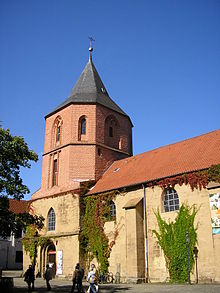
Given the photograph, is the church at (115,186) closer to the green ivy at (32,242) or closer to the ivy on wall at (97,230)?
the ivy on wall at (97,230)

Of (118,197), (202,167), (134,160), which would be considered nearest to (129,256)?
(118,197)

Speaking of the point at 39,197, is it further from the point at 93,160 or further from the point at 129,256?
the point at 129,256

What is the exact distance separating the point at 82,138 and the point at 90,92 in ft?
16.7

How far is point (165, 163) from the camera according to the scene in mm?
22719

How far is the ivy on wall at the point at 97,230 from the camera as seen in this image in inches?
884

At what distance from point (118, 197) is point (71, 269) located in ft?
20.6

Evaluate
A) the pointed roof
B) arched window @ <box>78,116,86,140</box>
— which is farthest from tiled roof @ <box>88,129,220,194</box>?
the pointed roof

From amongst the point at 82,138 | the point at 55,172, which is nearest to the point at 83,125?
the point at 82,138

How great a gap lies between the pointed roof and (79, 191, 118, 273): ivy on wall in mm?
9641

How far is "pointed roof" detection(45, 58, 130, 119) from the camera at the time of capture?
29.9 m

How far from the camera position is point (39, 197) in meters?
28.8

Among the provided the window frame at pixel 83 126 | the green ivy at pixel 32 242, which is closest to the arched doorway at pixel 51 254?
the green ivy at pixel 32 242

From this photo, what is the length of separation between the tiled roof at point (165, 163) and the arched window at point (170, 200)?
1050 mm

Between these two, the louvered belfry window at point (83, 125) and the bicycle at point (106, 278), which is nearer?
the bicycle at point (106, 278)
